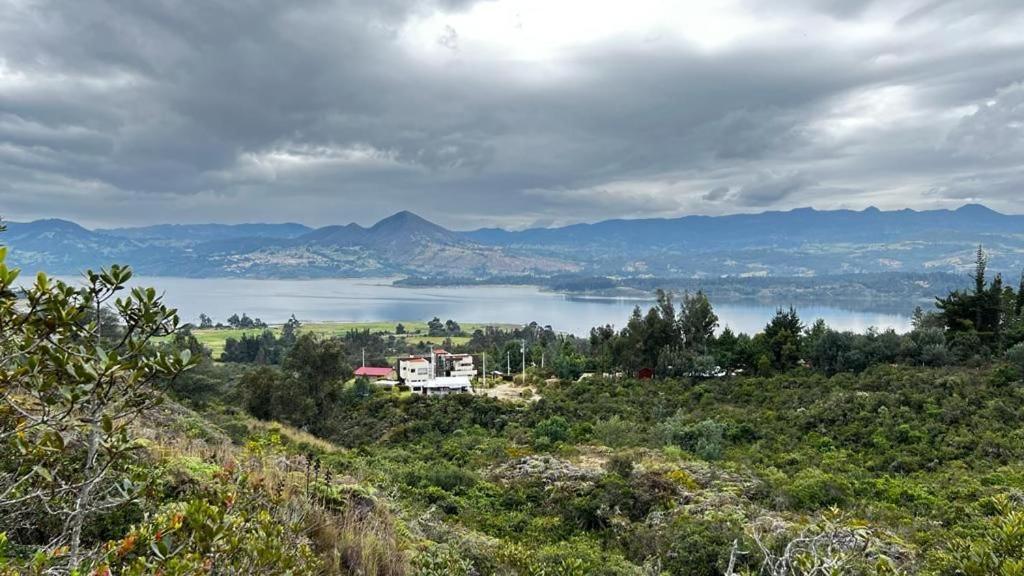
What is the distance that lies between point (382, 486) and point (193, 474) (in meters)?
3.38

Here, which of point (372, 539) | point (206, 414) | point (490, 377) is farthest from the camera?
point (490, 377)

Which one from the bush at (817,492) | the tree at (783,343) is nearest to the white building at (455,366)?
the tree at (783,343)

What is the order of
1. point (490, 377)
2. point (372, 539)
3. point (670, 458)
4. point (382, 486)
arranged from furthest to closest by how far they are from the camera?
point (490, 377) → point (670, 458) → point (382, 486) → point (372, 539)

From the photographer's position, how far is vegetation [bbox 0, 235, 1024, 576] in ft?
6.10

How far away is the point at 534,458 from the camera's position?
11.2 meters

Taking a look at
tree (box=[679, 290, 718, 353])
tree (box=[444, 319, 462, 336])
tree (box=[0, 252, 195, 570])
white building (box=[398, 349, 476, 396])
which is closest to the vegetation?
tree (box=[0, 252, 195, 570])

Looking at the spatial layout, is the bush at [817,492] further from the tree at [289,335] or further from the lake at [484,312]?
the lake at [484,312]

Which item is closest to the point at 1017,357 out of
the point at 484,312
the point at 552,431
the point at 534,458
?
the point at 552,431

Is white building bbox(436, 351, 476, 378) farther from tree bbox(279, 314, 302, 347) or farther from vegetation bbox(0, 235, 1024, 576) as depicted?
tree bbox(279, 314, 302, 347)

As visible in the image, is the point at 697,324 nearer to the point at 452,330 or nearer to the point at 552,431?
the point at 552,431

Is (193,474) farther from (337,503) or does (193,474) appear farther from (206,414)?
(206,414)

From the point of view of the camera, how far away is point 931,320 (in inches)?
1032

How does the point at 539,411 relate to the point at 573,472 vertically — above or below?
below

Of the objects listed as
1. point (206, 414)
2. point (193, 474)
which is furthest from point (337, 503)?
point (206, 414)
